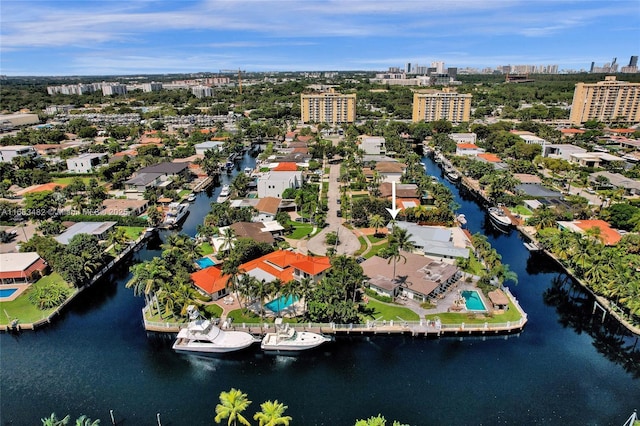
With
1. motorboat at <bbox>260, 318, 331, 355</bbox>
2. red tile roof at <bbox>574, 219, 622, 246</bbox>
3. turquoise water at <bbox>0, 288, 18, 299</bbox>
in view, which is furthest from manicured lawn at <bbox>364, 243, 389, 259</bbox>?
turquoise water at <bbox>0, 288, 18, 299</bbox>

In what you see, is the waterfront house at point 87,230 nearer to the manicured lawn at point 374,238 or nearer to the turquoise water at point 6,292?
the turquoise water at point 6,292

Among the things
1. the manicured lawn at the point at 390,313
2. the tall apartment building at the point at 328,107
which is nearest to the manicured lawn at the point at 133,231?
the manicured lawn at the point at 390,313

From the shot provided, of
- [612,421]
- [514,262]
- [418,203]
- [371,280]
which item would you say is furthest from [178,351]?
[418,203]

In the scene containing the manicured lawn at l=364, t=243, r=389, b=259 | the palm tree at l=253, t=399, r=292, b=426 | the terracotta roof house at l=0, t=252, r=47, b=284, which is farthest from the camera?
the manicured lawn at l=364, t=243, r=389, b=259

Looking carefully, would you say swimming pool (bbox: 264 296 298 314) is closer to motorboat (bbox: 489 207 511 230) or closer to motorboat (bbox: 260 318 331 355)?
motorboat (bbox: 260 318 331 355)

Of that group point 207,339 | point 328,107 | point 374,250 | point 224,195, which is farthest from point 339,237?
point 328,107

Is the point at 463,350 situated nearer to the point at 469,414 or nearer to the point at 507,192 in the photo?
the point at 469,414
